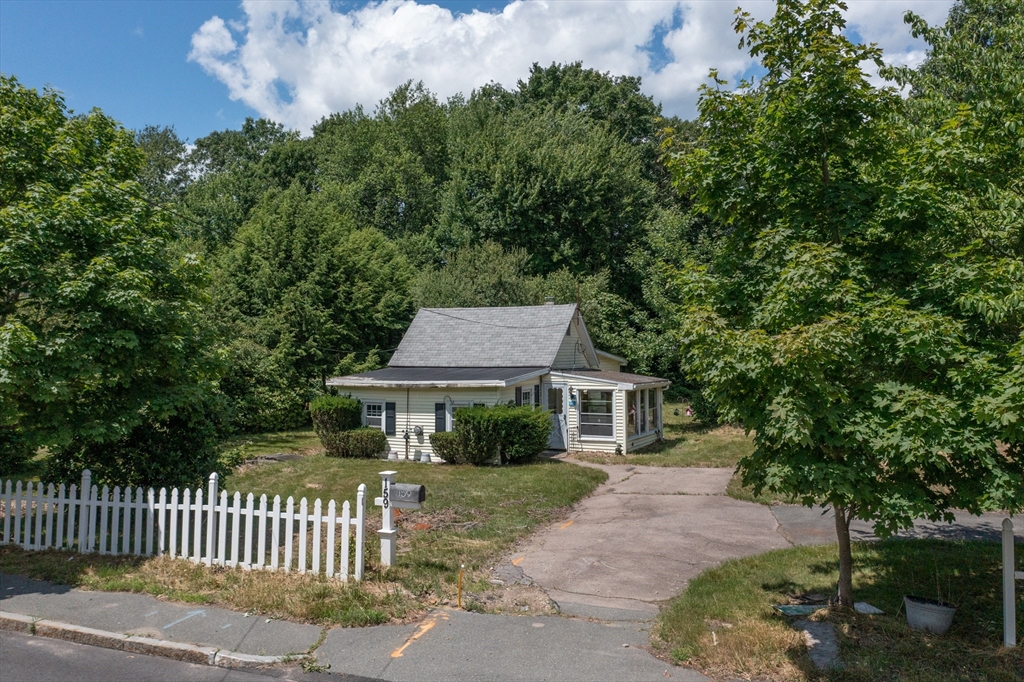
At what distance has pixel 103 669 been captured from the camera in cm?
629

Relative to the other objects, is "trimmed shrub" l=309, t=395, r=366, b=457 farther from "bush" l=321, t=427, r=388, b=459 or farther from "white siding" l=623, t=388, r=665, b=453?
"white siding" l=623, t=388, r=665, b=453

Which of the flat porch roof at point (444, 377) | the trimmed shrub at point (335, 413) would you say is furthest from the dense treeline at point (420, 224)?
the flat porch roof at point (444, 377)

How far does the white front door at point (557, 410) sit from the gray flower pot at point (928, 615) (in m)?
16.9

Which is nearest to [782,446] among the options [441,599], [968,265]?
[968,265]

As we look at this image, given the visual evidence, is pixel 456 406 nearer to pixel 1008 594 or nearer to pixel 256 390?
pixel 256 390

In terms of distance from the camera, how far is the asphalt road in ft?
20.0

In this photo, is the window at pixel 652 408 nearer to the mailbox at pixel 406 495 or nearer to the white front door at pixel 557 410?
the white front door at pixel 557 410

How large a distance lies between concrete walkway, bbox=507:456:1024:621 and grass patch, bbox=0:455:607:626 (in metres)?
0.77

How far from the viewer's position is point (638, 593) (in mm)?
8773

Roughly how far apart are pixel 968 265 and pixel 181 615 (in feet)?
29.0

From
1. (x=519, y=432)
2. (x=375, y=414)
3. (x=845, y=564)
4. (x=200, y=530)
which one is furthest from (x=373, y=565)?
(x=375, y=414)

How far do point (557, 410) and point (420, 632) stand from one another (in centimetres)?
1732

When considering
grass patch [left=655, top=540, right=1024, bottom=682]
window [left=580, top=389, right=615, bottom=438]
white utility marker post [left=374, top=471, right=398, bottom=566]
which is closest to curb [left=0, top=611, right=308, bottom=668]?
white utility marker post [left=374, top=471, right=398, bottom=566]

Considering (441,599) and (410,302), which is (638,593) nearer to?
(441,599)
